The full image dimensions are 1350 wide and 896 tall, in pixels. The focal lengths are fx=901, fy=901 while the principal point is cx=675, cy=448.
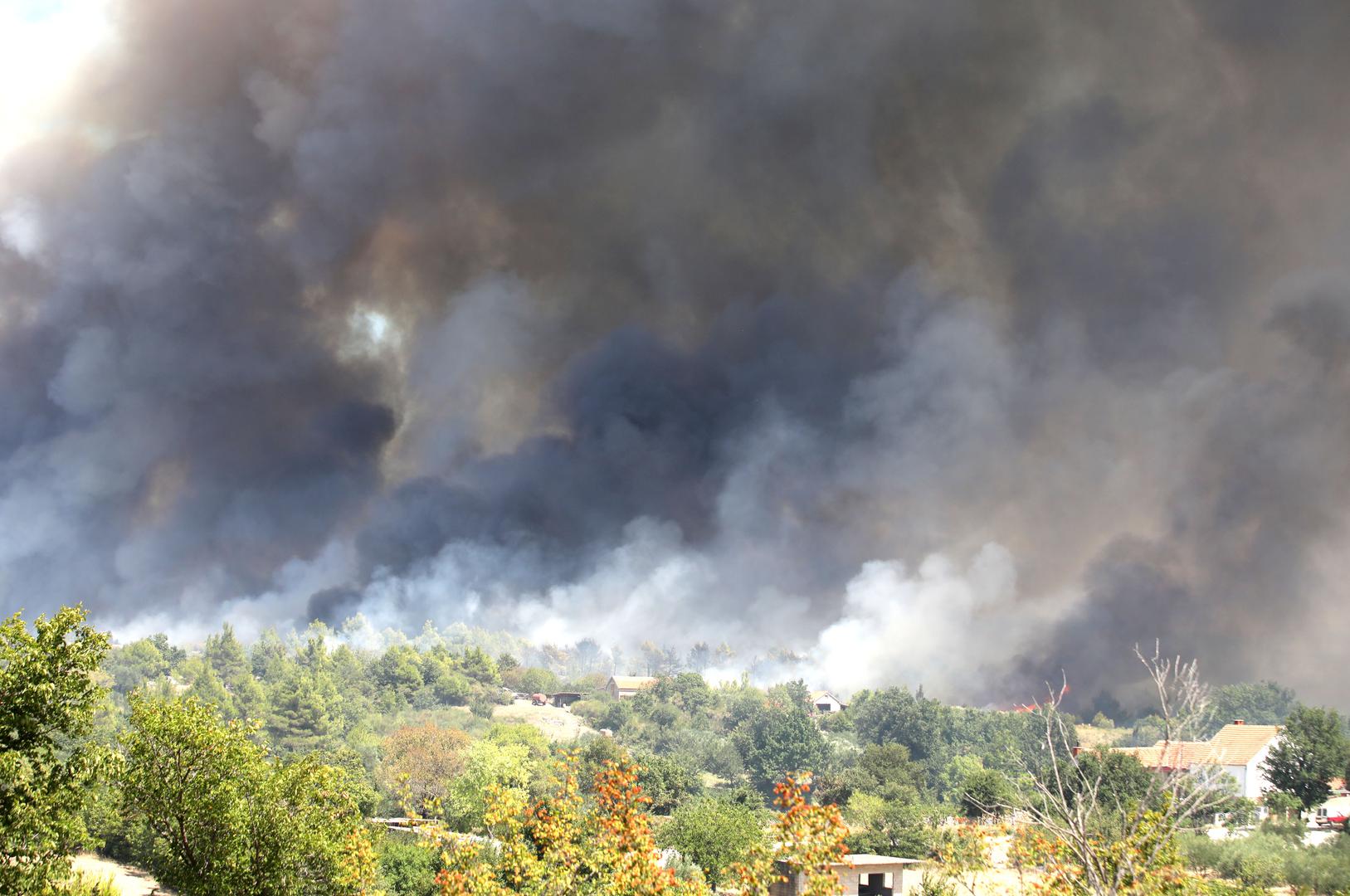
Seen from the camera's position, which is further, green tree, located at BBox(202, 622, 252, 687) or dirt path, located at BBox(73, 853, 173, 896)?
green tree, located at BBox(202, 622, 252, 687)

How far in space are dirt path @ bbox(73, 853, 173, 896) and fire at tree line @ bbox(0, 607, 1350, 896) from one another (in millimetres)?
1156

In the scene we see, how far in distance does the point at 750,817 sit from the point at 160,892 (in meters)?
31.6

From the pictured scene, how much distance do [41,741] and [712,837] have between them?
40.2m

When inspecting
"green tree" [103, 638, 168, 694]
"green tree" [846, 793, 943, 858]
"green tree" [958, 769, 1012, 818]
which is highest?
"green tree" [103, 638, 168, 694]

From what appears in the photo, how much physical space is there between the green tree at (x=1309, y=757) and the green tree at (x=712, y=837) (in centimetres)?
4109

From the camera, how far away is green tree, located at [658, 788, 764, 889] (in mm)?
46625

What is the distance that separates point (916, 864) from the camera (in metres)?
52.3

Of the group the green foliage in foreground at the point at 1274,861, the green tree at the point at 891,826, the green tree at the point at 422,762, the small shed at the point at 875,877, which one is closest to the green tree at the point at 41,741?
the small shed at the point at 875,877

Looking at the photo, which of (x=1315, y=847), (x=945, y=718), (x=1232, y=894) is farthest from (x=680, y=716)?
(x=1232, y=894)

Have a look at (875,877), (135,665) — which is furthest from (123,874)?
(135,665)

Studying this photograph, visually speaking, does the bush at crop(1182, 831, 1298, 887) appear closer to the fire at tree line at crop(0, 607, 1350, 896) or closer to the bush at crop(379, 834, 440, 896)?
the fire at tree line at crop(0, 607, 1350, 896)

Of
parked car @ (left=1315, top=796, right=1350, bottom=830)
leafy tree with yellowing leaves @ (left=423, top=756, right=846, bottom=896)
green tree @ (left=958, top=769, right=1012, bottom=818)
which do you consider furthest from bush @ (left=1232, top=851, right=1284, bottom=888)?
leafy tree with yellowing leaves @ (left=423, top=756, right=846, bottom=896)

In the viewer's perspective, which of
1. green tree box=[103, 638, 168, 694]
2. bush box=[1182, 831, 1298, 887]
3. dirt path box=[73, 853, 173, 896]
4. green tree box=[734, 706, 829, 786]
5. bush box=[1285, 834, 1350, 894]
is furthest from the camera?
green tree box=[103, 638, 168, 694]

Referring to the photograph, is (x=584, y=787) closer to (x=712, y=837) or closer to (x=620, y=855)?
(x=712, y=837)
